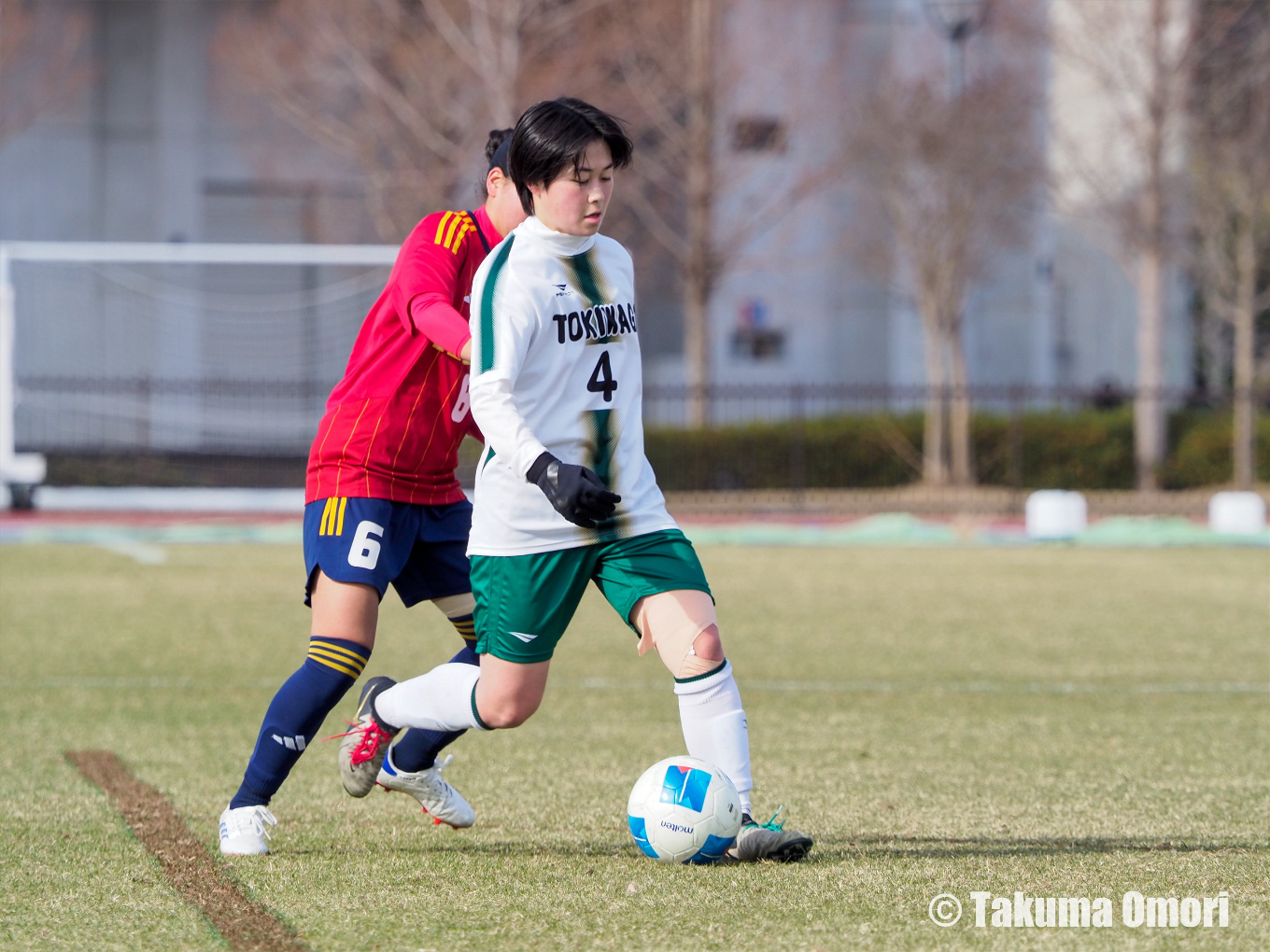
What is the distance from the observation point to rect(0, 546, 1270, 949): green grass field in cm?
374

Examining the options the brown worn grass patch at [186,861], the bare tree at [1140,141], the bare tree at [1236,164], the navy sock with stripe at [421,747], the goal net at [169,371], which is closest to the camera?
the brown worn grass patch at [186,861]

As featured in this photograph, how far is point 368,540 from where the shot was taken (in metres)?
4.46

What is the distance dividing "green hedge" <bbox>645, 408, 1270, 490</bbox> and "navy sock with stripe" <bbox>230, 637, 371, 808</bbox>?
19257mm

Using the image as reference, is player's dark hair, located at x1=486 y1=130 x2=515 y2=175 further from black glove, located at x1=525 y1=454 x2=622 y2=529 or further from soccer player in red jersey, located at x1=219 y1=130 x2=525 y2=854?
black glove, located at x1=525 y1=454 x2=622 y2=529

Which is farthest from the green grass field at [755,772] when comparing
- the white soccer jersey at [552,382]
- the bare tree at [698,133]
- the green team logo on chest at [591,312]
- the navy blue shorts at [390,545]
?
the bare tree at [698,133]

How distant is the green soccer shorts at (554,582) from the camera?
411 centimetres

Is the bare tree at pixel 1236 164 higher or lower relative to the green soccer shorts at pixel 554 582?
higher

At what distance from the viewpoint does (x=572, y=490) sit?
3795 mm

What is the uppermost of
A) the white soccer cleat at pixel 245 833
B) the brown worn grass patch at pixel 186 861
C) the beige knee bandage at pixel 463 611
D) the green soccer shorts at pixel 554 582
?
the green soccer shorts at pixel 554 582

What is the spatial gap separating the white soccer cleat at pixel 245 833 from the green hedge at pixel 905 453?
19307mm

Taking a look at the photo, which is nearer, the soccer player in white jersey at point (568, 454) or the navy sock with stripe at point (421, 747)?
the soccer player in white jersey at point (568, 454)

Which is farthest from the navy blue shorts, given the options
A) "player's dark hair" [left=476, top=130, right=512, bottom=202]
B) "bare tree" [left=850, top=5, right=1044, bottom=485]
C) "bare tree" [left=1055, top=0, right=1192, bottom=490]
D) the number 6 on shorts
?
"bare tree" [left=1055, top=0, right=1192, bottom=490]

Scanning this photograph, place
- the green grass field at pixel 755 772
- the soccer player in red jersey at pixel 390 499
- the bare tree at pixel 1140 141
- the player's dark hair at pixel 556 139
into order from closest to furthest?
the green grass field at pixel 755 772 → the player's dark hair at pixel 556 139 → the soccer player in red jersey at pixel 390 499 → the bare tree at pixel 1140 141

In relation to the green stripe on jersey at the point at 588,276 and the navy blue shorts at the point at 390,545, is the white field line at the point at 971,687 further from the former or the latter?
the green stripe on jersey at the point at 588,276
